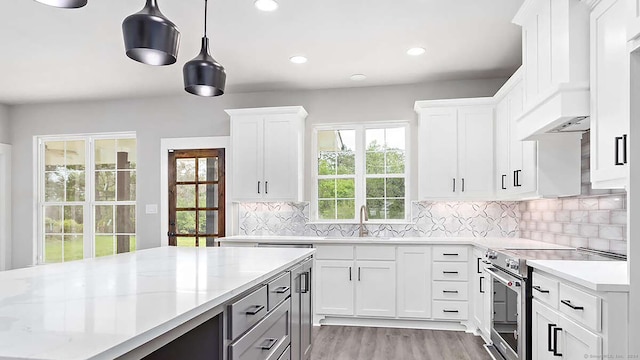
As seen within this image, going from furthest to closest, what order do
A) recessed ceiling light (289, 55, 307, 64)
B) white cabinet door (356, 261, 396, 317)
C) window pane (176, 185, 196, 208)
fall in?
window pane (176, 185, 196, 208), white cabinet door (356, 261, 396, 317), recessed ceiling light (289, 55, 307, 64)

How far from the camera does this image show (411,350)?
373 cm

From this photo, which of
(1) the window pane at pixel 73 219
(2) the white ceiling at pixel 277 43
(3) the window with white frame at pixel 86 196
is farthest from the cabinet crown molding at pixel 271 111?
(1) the window pane at pixel 73 219

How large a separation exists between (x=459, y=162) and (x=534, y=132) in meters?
1.63

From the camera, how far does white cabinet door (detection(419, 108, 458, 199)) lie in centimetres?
454

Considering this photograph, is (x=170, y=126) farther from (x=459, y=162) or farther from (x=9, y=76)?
(x=459, y=162)

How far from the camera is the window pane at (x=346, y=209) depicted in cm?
515

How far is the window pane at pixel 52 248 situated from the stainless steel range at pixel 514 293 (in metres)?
5.55

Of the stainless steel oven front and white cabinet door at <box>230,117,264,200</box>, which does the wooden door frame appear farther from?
the stainless steel oven front

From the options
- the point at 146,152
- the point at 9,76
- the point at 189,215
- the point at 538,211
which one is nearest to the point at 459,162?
the point at 538,211

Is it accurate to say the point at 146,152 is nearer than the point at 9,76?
No

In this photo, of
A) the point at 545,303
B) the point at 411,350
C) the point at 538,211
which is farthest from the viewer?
the point at 538,211

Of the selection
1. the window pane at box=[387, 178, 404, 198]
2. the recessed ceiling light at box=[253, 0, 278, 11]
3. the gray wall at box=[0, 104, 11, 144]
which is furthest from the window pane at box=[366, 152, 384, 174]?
the gray wall at box=[0, 104, 11, 144]

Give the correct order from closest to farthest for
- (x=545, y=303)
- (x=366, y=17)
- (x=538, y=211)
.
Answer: (x=545, y=303)
(x=366, y=17)
(x=538, y=211)

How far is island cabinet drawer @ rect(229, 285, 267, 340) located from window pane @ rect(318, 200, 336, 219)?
316 cm
